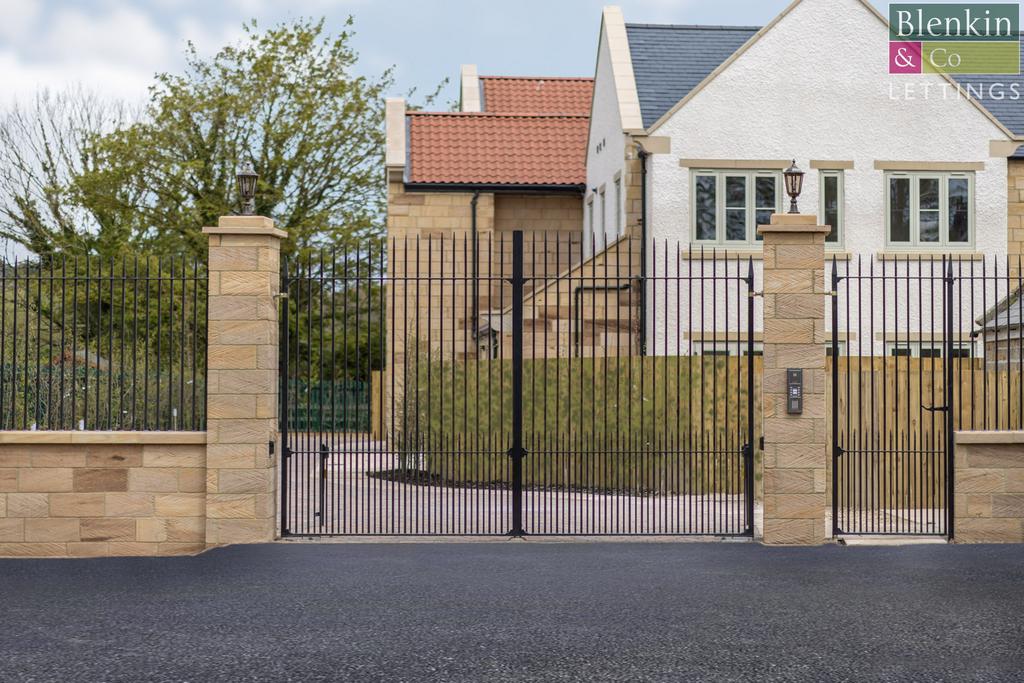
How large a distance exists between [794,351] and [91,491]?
6.77m

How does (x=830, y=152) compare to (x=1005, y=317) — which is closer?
(x=1005, y=317)

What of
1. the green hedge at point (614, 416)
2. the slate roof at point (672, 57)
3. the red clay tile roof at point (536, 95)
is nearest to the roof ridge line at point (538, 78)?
the red clay tile roof at point (536, 95)

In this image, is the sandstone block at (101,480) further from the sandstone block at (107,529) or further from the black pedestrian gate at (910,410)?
the black pedestrian gate at (910,410)

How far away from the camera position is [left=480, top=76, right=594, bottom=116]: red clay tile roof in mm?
35719

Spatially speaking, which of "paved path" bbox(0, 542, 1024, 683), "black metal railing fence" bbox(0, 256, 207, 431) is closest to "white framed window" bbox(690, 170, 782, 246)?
"black metal railing fence" bbox(0, 256, 207, 431)

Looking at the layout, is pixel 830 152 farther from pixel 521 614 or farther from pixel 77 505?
pixel 521 614

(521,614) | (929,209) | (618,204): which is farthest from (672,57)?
(521,614)

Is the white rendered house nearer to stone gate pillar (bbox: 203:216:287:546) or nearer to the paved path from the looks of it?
the paved path

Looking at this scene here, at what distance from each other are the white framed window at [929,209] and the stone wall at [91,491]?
15076mm

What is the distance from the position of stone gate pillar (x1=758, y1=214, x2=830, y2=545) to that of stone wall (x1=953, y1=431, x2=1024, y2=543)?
1.51m

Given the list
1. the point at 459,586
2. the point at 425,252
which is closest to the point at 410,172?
the point at 425,252

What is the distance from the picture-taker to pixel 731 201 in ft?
77.7

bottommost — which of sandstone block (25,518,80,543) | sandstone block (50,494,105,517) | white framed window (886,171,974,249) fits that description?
sandstone block (25,518,80,543)

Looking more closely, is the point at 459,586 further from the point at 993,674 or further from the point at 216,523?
the point at 993,674
